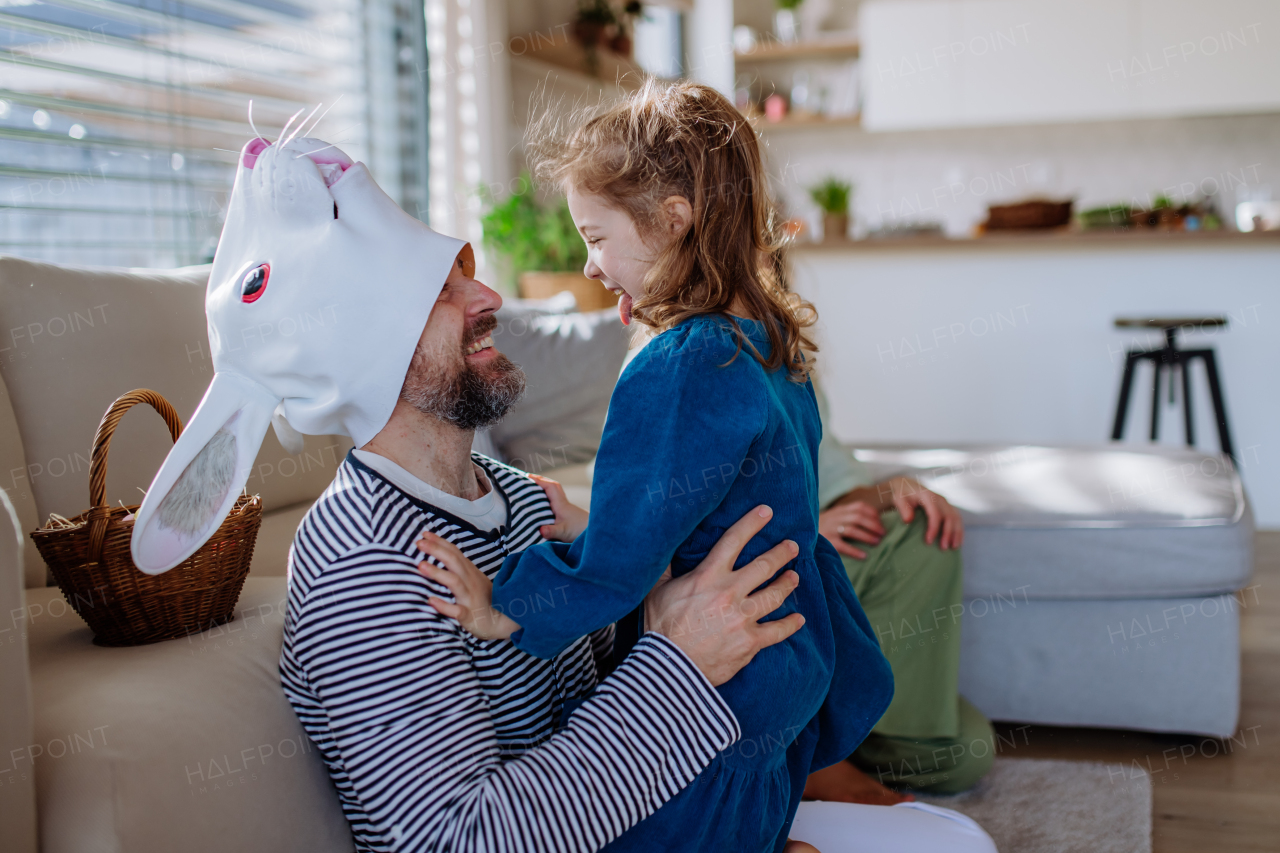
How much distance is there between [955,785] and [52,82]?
2.43 m

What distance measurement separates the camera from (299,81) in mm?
3102

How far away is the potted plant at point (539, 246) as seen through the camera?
3346 millimetres

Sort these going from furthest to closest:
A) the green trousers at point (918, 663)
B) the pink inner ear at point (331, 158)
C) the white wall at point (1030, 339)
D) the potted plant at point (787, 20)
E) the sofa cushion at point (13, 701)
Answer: the potted plant at point (787, 20) < the white wall at point (1030, 339) < the green trousers at point (918, 663) < the pink inner ear at point (331, 158) < the sofa cushion at point (13, 701)

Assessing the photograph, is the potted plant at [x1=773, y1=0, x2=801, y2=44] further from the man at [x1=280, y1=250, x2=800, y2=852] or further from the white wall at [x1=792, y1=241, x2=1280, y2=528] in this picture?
the man at [x1=280, y1=250, x2=800, y2=852]

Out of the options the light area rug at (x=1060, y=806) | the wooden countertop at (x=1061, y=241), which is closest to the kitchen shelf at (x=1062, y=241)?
the wooden countertop at (x=1061, y=241)

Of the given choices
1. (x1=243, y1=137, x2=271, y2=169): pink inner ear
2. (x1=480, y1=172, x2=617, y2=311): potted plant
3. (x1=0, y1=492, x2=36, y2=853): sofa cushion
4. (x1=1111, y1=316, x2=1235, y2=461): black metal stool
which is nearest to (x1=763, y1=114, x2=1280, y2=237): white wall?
(x1=1111, y1=316, x2=1235, y2=461): black metal stool

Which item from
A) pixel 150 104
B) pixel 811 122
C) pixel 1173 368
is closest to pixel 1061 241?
pixel 1173 368

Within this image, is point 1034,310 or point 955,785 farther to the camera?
point 1034,310

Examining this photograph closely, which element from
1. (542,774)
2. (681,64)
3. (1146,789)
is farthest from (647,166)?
(681,64)

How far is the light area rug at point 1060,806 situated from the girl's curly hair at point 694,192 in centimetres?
113

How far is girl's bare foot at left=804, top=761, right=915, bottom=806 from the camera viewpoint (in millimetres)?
1741

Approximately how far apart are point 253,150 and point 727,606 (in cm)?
60

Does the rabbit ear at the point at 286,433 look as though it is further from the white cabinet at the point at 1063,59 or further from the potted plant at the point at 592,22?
the white cabinet at the point at 1063,59

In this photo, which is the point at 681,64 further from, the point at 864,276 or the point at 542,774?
the point at 542,774
